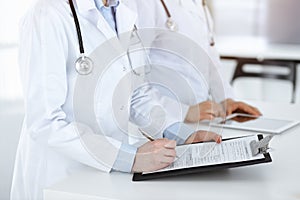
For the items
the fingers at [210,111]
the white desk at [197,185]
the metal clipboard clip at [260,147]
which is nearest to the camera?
the white desk at [197,185]

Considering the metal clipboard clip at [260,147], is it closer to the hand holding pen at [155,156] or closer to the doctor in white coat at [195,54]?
the hand holding pen at [155,156]

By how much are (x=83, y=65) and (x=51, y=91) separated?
101 millimetres

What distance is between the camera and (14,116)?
1.86m

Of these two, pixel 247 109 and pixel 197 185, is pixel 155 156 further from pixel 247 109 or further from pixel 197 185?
pixel 247 109

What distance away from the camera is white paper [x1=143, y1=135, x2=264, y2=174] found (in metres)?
1.29

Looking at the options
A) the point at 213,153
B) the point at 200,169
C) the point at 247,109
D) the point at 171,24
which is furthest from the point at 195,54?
the point at 200,169

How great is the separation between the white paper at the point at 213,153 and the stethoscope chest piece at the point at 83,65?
12.0 inches

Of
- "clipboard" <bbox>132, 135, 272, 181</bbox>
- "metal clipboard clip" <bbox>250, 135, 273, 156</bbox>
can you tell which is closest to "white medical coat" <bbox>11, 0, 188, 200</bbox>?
"clipboard" <bbox>132, 135, 272, 181</bbox>

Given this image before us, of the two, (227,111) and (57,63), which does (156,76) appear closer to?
(227,111)

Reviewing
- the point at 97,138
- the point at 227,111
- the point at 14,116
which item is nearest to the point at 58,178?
the point at 97,138

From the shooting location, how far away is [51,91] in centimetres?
129

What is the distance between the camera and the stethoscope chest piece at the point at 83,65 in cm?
132

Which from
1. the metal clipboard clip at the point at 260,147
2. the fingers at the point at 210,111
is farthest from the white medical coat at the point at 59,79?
the fingers at the point at 210,111

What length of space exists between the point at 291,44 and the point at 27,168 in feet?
8.92
